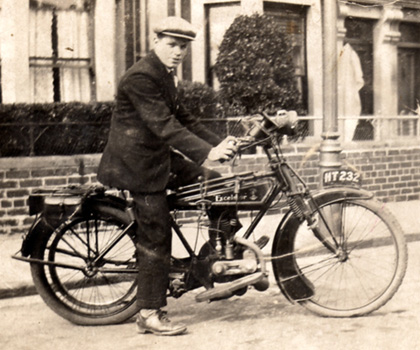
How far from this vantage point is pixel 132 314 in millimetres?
5027

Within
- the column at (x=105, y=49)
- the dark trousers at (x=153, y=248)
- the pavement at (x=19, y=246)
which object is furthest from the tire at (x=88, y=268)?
the column at (x=105, y=49)

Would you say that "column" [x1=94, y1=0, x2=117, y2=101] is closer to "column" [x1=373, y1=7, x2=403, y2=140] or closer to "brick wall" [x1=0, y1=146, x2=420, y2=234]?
"brick wall" [x1=0, y1=146, x2=420, y2=234]

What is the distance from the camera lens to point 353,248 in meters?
5.05

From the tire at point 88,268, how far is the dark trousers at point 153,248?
0.20 m

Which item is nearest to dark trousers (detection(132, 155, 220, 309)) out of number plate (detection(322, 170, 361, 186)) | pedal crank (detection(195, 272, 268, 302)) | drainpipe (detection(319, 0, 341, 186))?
pedal crank (detection(195, 272, 268, 302))

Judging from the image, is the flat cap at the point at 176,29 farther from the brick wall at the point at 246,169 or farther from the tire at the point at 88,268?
the brick wall at the point at 246,169

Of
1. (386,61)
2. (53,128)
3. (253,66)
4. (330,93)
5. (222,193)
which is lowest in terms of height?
(222,193)

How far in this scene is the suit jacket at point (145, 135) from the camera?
462cm

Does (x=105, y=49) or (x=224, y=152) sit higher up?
(x=105, y=49)

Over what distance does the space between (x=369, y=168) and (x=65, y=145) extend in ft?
17.0

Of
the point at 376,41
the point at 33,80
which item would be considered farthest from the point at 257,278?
the point at 376,41

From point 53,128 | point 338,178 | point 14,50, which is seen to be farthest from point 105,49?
point 338,178

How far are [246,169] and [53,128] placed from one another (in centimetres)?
278

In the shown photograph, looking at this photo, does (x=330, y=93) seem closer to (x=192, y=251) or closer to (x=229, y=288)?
(x=192, y=251)
